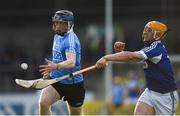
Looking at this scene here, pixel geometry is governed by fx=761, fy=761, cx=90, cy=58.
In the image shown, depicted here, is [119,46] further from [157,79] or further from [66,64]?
[66,64]

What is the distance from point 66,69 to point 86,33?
53.3 ft

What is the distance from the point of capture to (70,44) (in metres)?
11.1

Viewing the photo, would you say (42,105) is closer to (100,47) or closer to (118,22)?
(100,47)

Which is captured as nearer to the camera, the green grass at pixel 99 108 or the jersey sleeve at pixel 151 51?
the jersey sleeve at pixel 151 51

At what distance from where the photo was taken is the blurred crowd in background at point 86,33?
75.4 feet

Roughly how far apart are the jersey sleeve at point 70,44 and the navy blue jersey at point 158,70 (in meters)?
1.26

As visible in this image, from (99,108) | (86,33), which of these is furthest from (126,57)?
(86,33)

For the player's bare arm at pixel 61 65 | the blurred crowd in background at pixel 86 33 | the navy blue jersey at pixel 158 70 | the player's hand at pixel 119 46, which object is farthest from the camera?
the blurred crowd in background at pixel 86 33

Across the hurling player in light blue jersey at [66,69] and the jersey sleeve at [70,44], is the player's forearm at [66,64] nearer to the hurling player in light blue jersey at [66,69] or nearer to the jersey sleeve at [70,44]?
the hurling player in light blue jersey at [66,69]

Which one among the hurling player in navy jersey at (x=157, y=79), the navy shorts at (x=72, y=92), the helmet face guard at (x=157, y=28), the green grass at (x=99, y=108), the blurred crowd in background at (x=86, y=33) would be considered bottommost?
the green grass at (x=99, y=108)

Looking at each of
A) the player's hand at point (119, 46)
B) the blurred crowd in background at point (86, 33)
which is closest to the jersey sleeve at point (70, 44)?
the player's hand at point (119, 46)

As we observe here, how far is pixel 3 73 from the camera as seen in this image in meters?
23.4

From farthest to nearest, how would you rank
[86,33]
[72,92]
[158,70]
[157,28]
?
[86,33] < [72,92] < [157,28] < [158,70]

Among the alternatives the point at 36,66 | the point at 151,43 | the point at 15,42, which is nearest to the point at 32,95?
the point at 36,66
